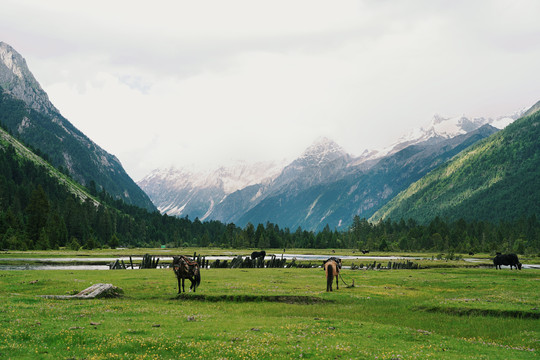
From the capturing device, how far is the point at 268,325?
28125mm

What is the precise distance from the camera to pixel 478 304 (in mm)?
37844

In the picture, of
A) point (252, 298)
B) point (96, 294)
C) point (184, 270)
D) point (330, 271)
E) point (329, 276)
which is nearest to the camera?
point (96, 294)

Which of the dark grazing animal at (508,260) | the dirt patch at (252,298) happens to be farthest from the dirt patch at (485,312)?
the dark grazing animal at (508,260)

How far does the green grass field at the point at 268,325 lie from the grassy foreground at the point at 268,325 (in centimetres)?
7

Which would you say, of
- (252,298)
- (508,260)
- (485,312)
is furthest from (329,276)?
(508,260)

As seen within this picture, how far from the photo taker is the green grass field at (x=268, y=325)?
20.7 meters

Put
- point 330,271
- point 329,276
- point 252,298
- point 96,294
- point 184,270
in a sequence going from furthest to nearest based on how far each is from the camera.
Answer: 1. point 330,271
2. point 329,276
3. point 184,270
4. point 252,298
5. point 96,294

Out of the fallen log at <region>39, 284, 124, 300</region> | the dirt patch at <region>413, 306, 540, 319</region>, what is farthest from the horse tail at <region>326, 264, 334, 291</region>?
the fallen log at <region>39, 284, 124, 300</region>

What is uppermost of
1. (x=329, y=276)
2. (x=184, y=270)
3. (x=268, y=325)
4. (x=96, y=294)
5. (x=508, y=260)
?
(x=184, y=270)

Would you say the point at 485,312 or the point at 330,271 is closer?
the point at 485,312

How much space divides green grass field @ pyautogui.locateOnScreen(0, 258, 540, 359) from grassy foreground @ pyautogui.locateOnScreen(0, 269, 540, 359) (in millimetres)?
68

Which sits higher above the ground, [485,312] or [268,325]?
[268,325]

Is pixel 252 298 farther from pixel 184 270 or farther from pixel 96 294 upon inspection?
pixel 96 294

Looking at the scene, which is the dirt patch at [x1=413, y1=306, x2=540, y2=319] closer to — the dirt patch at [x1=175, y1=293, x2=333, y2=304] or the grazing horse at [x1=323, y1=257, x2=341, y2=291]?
the dirt patch at [x1=175, y1=293, x2=333, y2=304]
